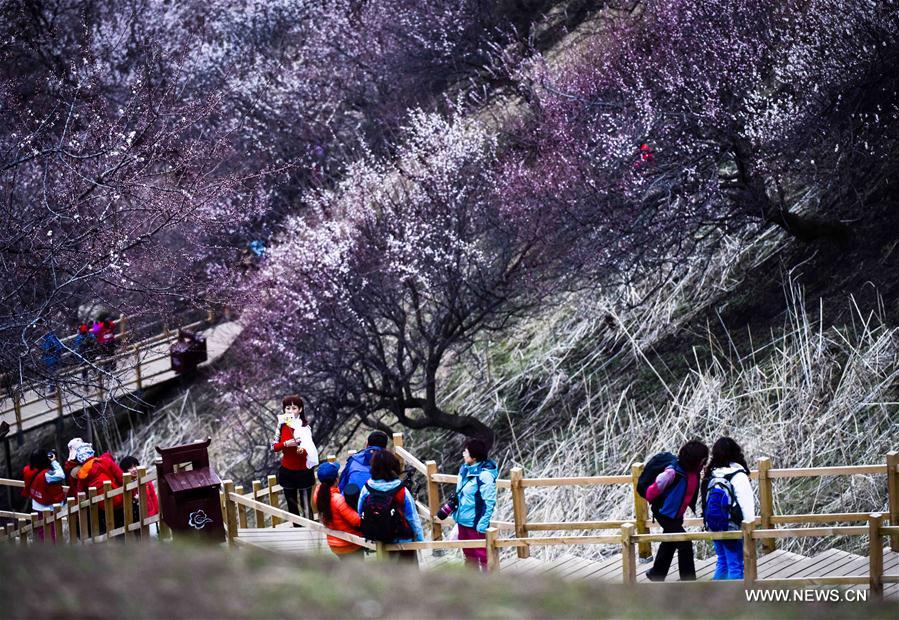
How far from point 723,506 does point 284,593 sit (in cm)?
Answer: 380

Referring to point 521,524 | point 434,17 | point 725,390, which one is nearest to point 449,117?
point 434,17

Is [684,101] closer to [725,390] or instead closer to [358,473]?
[725,390]

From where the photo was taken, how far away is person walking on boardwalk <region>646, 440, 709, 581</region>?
7777mm

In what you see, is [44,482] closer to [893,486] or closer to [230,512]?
[230,512]

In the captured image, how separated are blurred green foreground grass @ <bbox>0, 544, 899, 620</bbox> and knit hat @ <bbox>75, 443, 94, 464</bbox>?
673 centimetres

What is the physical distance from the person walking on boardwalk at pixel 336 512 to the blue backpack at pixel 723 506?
7.80 ft

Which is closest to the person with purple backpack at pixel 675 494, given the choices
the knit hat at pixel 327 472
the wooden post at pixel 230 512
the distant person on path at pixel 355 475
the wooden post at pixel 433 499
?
the distant person on path at pixel 355 475

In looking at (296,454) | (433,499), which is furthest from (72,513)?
(433,499)

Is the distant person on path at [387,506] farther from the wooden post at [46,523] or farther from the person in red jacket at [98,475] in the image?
the wooden post at [46,523]

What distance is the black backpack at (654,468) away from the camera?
7817 millimetres

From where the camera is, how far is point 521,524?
29.1ft

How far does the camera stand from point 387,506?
781cm

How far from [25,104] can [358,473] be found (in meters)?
10.6

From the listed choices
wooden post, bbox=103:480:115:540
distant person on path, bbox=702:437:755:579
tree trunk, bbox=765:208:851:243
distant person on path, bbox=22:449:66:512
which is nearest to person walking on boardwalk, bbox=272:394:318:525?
wooden post, bbox=103:480:115:540
